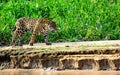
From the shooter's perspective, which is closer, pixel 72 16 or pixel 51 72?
pixel 51 72

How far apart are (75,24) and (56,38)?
0.77 metres

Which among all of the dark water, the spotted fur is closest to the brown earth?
the dark water

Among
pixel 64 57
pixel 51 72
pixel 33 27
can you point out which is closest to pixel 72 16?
pixel 33 27

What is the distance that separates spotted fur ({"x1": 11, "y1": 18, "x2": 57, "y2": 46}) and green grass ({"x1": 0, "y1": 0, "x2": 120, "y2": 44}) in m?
0.82

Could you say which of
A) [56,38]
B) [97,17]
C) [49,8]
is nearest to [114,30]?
[97,17]

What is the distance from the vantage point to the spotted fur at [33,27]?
12359 mm

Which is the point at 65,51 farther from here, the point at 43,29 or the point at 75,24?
the point at 75,24

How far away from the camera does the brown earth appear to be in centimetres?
980

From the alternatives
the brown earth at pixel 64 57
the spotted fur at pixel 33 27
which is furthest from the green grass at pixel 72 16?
the brown earth at pixel 64 57

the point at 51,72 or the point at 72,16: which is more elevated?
the point at 72,16

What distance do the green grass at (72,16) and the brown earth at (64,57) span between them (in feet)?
7.62

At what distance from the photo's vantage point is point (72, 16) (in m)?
14.6

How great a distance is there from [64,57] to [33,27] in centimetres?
256

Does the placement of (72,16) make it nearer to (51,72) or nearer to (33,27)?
(33,27)
